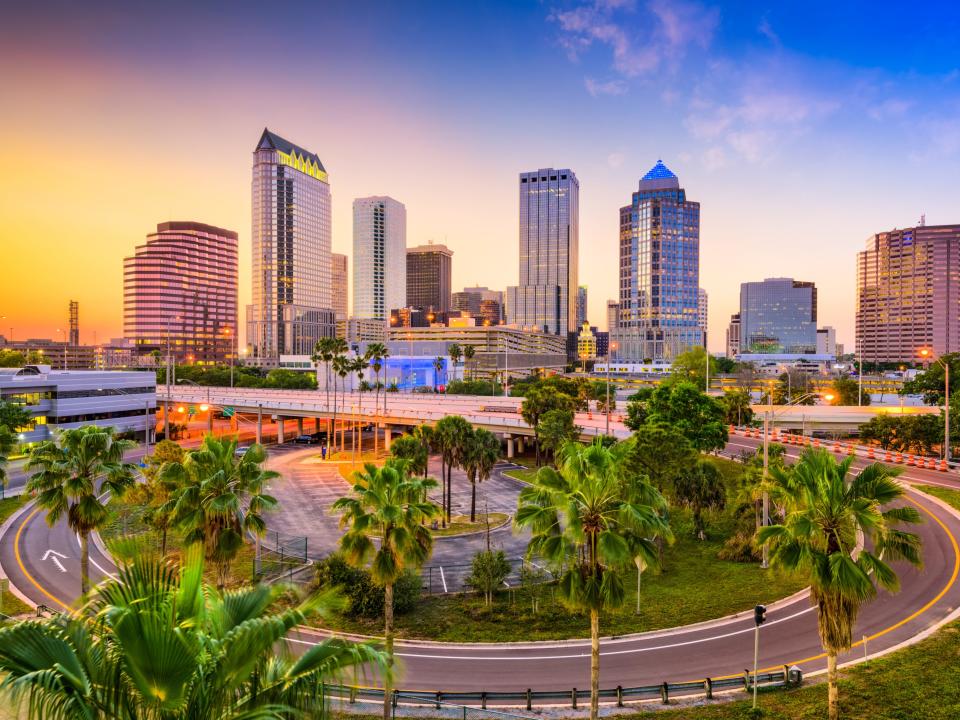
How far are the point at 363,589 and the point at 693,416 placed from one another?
110 ft

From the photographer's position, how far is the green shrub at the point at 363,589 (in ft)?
89.5

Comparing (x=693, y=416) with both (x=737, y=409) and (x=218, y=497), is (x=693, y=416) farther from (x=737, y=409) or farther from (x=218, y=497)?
(x=218, y=497)

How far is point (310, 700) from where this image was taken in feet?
24.0

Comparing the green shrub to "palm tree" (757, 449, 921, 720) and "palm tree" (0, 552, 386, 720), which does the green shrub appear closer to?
"palm tree" (757, 449, 921, 720)

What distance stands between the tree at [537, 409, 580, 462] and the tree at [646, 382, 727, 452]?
31.8ft

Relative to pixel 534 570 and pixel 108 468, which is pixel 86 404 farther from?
pixel 534 570

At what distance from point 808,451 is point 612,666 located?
11951 mm

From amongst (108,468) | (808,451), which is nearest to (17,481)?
(108,468)

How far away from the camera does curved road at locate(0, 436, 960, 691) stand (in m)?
→ 21.1

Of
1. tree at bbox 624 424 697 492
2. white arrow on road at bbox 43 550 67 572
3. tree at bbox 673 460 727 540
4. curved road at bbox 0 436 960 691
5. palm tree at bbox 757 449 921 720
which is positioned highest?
palm tree at bbox 757 449 921 720

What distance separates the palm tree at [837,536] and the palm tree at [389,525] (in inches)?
404

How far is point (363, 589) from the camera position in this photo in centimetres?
2783

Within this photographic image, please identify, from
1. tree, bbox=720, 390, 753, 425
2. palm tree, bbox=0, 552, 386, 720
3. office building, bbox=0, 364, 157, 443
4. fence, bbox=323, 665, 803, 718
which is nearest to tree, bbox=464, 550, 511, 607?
fence, bbox=323, 665, 803, 718

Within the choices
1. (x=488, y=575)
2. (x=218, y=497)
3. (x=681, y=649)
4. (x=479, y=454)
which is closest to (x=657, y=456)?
(x=479, y=454)
